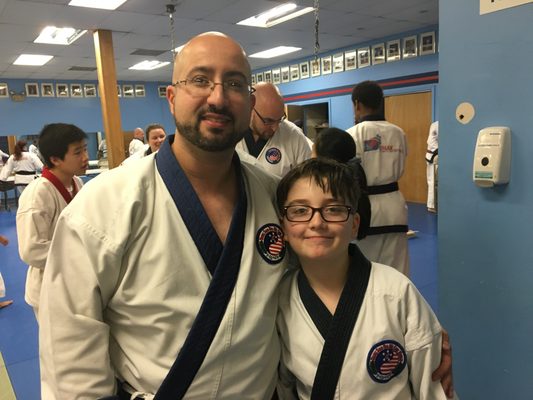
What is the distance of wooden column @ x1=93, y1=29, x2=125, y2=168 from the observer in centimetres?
698

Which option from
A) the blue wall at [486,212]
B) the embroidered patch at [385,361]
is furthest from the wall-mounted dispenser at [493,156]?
the embroidered patch at [385,361]

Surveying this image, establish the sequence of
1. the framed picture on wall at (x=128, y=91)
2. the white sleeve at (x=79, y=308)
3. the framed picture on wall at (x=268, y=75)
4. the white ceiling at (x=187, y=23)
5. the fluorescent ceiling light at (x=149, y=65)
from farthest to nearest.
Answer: the framed picture on wall at (x=128, y=91) → the framed picture on wall at (x=268, y=75) → the fluorescent ceiling light at (x=149, y=65) → the white ceiling at (x=187, y=23) → the white sleeve at (x=79, y=308)

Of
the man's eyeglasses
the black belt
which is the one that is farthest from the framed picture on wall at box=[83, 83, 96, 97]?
the man's eyeglasses

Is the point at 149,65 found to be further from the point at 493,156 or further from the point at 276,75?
the point at 493,156

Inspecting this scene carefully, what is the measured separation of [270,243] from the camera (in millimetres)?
1214

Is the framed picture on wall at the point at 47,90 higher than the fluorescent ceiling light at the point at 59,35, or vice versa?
the fluorescent ceiling light at the point at 59,35

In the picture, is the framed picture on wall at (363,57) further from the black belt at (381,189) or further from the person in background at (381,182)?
the black belt at (381,189)

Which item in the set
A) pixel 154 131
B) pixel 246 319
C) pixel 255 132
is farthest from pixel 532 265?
pixel 154 131

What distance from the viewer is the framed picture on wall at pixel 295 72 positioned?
10.8 meters

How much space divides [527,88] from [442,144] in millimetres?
395

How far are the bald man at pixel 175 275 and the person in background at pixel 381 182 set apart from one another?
1513 millimetres

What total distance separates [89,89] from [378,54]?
8.56 meters

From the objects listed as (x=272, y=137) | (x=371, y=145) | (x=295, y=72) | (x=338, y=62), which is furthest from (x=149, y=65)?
(x=371, y=145)

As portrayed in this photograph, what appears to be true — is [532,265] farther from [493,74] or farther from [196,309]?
[196,309]
